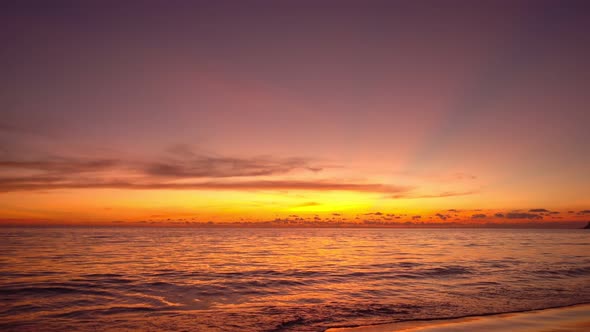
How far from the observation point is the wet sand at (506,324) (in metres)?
11.5

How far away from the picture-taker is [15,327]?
1238 centimetres

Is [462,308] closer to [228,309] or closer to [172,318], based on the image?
[228,309]

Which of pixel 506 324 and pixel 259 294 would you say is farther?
pixel 259 294

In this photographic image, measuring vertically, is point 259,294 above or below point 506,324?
below

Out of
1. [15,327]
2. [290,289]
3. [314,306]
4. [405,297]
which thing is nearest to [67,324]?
[15,327]

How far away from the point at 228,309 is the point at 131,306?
4.15 meters

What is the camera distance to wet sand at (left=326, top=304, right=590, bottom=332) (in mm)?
11484

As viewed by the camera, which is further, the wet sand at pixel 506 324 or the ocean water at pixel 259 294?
the ocean water at pixel 259 294

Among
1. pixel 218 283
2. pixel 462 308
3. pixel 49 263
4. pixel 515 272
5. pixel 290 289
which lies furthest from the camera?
pixel 49 263

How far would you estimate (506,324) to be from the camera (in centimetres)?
1224

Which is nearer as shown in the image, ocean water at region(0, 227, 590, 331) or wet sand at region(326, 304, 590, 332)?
wet sand at region(326, 304, 590, 332)

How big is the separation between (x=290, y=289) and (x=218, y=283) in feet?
14.7

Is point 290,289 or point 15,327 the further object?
point 290,289

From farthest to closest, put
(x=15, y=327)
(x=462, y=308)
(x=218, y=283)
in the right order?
(x=218, y=283) → (x=462, y=308) → (x=15, y=327)
